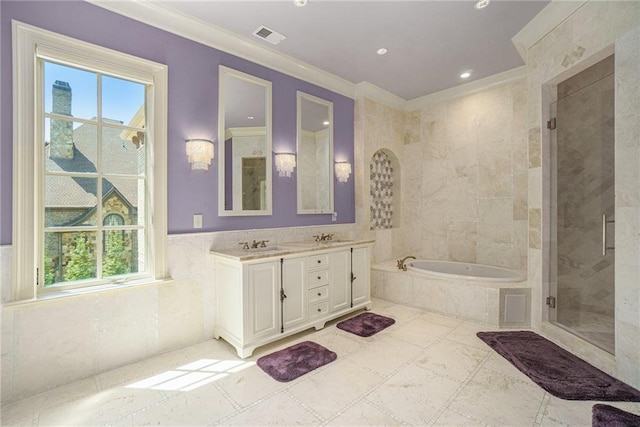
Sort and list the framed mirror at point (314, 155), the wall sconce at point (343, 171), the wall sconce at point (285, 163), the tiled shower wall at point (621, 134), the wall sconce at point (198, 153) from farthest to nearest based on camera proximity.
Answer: the wall sconce at point (343, 171) → the framed mirror at point (314, 155) → the wall sconce at point (285, 163) → the wall sconce at point (198, 153) → the tiled shower wall at point (621, 134)

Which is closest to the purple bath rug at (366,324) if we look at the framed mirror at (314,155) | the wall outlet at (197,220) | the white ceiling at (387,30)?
the framed mirror at (314,155)

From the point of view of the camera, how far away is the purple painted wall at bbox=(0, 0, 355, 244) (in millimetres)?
1808

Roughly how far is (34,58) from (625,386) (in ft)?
14.7

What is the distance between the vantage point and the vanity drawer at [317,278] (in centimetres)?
280

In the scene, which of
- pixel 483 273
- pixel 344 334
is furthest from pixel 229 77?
pixel 483 273

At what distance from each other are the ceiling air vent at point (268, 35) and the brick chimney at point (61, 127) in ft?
5.22

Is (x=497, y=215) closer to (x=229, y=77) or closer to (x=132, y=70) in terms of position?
(x=229, y=77)

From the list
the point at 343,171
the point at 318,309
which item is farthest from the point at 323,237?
the point at 343,171

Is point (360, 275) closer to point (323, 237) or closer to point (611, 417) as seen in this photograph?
point (323, 237)

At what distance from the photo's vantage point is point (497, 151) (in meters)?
3.83

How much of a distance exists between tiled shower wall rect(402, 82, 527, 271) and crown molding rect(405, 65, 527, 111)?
2.7 inches

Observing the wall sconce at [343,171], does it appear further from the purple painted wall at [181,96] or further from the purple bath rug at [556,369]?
the purple bath rug at [556,369]

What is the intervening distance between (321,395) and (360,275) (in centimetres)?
164

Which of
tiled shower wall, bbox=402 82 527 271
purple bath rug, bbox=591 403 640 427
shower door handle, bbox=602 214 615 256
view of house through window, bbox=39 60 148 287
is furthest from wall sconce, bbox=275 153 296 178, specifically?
purple bath rug, bbox=591 403 640 427
